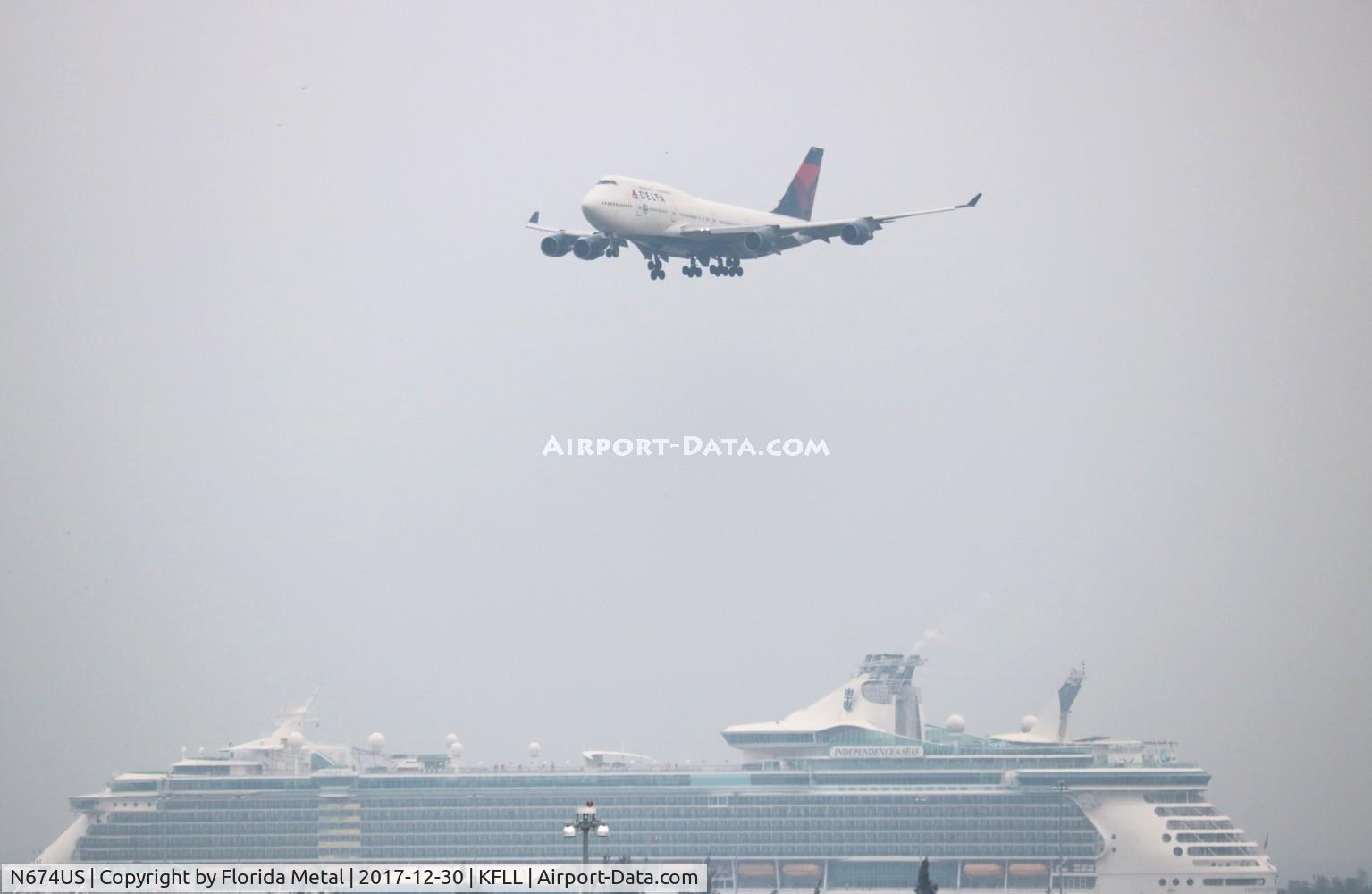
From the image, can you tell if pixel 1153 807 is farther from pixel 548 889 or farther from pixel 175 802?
pixel 548 889

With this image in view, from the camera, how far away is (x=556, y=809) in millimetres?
141375

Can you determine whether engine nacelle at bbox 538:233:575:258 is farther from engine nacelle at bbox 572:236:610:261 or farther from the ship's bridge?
the ship's bridge

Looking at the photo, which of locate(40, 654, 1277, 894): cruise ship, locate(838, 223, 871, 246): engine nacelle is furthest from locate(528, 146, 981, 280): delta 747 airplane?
locate(40, 654, 1277, 894): cruise ship

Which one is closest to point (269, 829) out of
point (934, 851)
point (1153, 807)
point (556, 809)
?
point (556, 809)

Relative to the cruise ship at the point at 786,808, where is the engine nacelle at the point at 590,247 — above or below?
above

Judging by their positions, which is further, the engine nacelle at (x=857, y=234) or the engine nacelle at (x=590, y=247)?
the engine nacelle at (x=590, y=247)

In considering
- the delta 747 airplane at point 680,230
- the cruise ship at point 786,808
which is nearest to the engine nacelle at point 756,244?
the delta 747 airplane at point 680,230

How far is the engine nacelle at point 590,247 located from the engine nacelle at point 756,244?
4850mm

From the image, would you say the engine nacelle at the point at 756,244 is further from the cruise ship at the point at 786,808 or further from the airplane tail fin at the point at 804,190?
the cruise ship at the point at 786,808

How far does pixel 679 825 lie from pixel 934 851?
42.8 feet

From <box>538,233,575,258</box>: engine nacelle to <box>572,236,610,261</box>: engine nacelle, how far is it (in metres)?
0.23

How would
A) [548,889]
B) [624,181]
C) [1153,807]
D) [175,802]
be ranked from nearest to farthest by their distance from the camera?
[548,889] < [624,181] < [1153,807] < [175,802]

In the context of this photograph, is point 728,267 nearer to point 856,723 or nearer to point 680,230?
point 680,230

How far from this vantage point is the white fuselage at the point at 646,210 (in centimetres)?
9819
